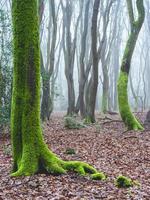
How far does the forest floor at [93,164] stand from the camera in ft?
24.3

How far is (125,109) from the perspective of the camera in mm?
17266

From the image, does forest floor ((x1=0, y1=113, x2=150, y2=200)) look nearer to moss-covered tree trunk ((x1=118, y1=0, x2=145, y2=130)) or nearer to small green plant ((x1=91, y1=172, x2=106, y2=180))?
small green plant ((x1=91, y1=172, x2=106, y2=180))

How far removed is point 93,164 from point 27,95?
321cm

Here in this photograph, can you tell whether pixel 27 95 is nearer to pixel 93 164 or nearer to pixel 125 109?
pixel 93 164

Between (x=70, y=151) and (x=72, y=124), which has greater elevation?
(x=72, y=124)

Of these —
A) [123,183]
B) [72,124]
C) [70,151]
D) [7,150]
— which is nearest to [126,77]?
[72,124]

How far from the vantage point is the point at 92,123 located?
20.7 meters

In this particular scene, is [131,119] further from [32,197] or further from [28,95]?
[32,197]

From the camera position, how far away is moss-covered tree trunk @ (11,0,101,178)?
8.61 meters

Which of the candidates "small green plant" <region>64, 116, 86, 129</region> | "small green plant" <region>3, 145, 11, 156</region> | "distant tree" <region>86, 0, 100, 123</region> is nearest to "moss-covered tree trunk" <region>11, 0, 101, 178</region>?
"small green plant" <region>3, 145, 11, 156</region>

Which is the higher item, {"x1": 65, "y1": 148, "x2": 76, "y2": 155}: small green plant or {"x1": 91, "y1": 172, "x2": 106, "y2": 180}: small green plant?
{"x1": 65, "y1": 148, "x2": 76, "y2": 155}: small green plant

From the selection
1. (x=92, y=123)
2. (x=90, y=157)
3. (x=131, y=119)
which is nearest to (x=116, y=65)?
(x=92, y=123)

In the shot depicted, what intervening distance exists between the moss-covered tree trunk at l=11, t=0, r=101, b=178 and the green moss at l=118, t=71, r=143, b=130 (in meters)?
8.47

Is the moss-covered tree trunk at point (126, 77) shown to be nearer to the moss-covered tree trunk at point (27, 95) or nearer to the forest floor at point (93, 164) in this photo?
the forest floor at point (93, 164)
